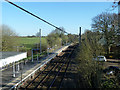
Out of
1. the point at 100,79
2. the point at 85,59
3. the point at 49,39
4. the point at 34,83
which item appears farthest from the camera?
the point at 49,39

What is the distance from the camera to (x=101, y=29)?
60.0 ft

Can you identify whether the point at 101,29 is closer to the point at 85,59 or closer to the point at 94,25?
the point at 94,25

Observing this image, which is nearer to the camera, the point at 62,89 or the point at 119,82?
the point at 119,82

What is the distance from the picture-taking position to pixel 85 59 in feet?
25.0

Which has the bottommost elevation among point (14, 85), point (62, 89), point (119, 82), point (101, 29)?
point (62, 89)

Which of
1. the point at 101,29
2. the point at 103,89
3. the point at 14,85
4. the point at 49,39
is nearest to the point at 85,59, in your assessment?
the point at 103,89

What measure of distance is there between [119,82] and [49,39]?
28.8 meters

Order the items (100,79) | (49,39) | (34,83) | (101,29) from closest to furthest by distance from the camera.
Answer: (100,79)
(34,83)
(101,29)
(49,39)

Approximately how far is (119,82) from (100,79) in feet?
6.19

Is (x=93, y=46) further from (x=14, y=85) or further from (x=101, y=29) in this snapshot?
(x=101, y=29)

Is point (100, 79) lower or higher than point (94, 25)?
lower

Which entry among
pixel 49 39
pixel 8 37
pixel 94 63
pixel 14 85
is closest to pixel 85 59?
pixel 94 63

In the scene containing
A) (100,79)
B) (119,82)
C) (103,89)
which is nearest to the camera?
(119,82)

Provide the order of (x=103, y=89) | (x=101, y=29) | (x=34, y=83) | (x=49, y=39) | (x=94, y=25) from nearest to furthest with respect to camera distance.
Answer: (x=103, y=89)
(x=34, y=83)
(x=101, y=29)
(x=94, y=25)
(x=49, y=39)
